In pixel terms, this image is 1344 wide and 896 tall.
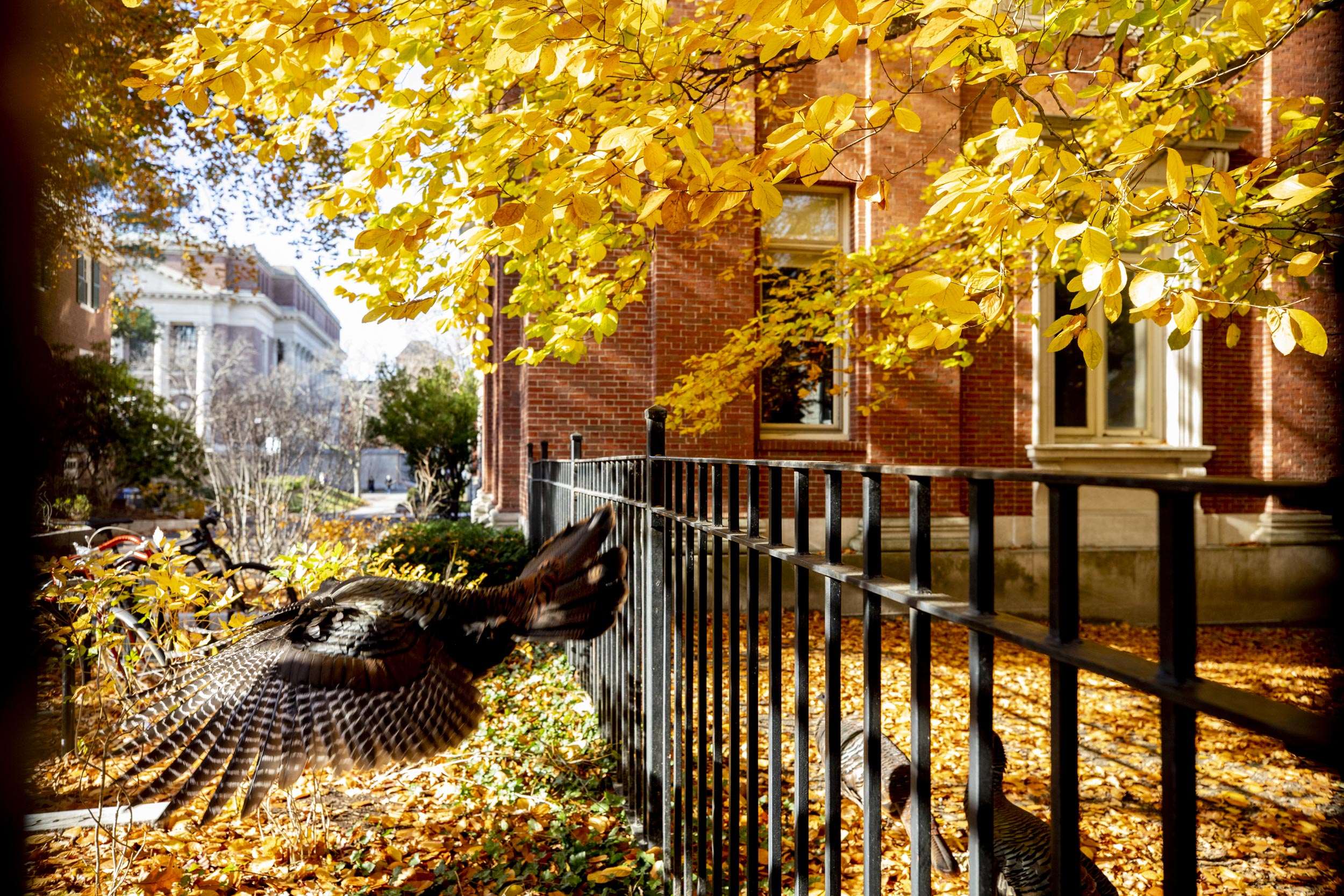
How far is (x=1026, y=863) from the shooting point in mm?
2480

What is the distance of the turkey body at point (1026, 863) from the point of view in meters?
2.41

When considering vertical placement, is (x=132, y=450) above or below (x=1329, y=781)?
above

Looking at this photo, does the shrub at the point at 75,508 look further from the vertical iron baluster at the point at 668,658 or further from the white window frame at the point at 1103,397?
the white window frame at the point at 1103,397

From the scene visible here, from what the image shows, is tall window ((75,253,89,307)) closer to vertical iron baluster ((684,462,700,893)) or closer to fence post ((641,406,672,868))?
fence post ((641,406,672,868))

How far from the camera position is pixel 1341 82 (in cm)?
841

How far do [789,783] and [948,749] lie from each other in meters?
1.32

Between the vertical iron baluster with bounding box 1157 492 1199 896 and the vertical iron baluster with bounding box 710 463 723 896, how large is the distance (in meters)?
1.31

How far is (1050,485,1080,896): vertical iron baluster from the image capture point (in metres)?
0.88

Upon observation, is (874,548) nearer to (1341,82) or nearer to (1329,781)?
(1329,781)

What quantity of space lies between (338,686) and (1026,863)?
2.38 meters

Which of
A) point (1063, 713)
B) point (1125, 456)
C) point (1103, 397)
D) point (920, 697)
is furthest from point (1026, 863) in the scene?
point (1103, 397)

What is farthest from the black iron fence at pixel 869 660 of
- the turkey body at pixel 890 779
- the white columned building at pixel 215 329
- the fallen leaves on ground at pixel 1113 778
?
the white columned building at pixel 215 329

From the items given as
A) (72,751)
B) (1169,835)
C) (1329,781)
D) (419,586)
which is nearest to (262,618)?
(419,586)

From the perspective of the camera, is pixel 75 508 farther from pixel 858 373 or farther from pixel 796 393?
pixel 858 373
